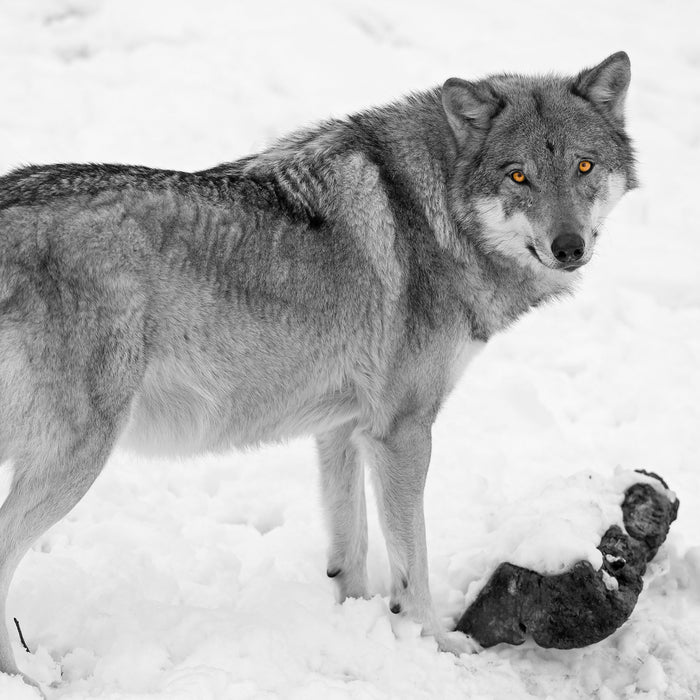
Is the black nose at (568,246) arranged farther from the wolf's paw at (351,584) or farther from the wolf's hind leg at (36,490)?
the wolf's hind leg at (36,490)

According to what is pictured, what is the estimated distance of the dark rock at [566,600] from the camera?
408cm

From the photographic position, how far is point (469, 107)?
414 centimetres

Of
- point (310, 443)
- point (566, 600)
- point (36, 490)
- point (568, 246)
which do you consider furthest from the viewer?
point (310, 443)

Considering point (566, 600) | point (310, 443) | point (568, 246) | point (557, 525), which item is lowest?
point (310, 443)

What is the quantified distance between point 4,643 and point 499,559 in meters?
2.25

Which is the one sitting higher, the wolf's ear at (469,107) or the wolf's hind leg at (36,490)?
the wolf's ear at (469,107)

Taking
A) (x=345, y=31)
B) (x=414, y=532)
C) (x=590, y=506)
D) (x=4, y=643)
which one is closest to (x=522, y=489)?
(x=590, y=506)

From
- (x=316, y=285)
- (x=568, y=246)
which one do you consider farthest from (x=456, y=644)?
(x=568, y=246)

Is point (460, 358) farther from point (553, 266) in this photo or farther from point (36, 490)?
point (36, 490)

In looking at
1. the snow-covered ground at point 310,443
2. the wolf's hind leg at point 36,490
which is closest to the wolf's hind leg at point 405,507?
the snow-covered ground at point 310,443

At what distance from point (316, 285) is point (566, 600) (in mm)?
1814

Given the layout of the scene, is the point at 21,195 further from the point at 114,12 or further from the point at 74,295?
the point at 114,12

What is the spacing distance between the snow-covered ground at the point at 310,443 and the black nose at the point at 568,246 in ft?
4.38

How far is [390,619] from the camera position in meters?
4.28
